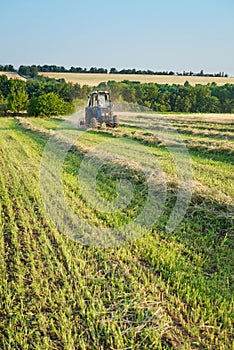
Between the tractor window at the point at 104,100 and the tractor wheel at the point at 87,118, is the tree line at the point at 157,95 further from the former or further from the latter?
the tractor window at the point at 104,100

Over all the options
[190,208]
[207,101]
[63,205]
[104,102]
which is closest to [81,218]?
[63,205]

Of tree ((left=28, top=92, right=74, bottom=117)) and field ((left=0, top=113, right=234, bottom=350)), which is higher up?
tree ((left=28, top=92, right=74, bottom=117))

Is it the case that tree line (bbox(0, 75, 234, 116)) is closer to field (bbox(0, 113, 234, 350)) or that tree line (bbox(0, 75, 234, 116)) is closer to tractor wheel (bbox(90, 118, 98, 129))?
tractor wheel (bbox(90, 118, 98, 129))

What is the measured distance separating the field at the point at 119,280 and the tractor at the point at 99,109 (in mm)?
12111

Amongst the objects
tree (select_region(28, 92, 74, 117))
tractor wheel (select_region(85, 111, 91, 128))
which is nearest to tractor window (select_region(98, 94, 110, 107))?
tractor wheel (select_region(85, 111, 91, 128))

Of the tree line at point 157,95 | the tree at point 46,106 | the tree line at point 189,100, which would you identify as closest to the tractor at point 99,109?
the tree at point 46,106

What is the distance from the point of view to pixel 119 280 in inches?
151

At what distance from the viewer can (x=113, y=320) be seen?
125 inches

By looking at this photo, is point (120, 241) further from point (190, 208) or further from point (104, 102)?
point (104, 102)

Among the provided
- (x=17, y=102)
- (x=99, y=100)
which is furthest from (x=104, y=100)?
(x=17, y=102)

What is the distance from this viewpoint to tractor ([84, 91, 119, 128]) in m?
18.7

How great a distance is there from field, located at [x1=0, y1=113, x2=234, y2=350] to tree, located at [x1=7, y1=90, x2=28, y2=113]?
36130 mm

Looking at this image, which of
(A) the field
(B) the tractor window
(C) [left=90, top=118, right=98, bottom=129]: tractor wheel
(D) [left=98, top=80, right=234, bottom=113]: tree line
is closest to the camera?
(A) the field

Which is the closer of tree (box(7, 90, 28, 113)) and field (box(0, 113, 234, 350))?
field (box(0, 113, 234, 350))
